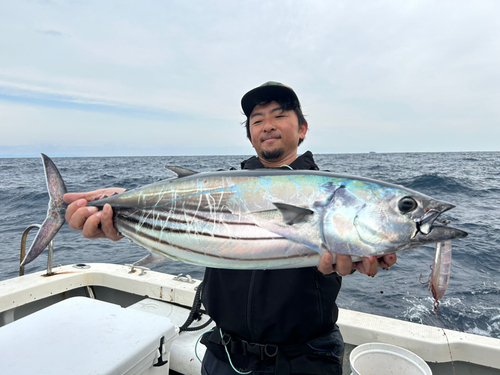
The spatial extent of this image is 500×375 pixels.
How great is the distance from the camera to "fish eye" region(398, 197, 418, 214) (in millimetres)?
1684

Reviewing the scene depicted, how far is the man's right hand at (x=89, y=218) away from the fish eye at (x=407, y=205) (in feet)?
6.75

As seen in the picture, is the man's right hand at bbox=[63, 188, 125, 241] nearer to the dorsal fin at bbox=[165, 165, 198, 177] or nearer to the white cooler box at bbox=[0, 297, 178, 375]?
the dorsal fin at bbox=[165, 165, 198, 177]

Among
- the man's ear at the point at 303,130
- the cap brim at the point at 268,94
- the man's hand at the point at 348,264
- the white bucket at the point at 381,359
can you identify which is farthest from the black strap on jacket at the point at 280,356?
the cap brim at the point at 268,94

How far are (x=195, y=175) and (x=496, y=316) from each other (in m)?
6.96

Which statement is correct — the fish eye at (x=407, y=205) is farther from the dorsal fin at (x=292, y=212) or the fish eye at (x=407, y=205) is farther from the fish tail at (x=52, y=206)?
the fish tail at (x=52, y=206)

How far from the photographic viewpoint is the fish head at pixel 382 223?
1651 millimetres

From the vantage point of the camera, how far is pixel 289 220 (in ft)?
5.68

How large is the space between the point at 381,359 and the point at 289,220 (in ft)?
8.03

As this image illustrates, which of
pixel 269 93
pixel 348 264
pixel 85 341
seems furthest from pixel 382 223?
pixel 85 341

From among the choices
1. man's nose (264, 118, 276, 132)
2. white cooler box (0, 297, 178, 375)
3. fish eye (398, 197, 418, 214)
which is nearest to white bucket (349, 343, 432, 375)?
white cooler box (0, 297, 178, 375)

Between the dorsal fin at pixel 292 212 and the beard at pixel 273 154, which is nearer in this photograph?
the dorsal fin at pixel 292 212

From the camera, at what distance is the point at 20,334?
245cm

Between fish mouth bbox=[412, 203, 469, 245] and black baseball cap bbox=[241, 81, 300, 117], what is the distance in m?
1.72

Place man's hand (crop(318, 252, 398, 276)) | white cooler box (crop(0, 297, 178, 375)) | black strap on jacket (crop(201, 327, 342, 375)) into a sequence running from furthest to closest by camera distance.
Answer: white cooler box (crop(0, 297, 178, 375)) → black strap on jacket (crop(201, 327, 342, 375)) → man's hand (crop(318, 252, 398, 276))
